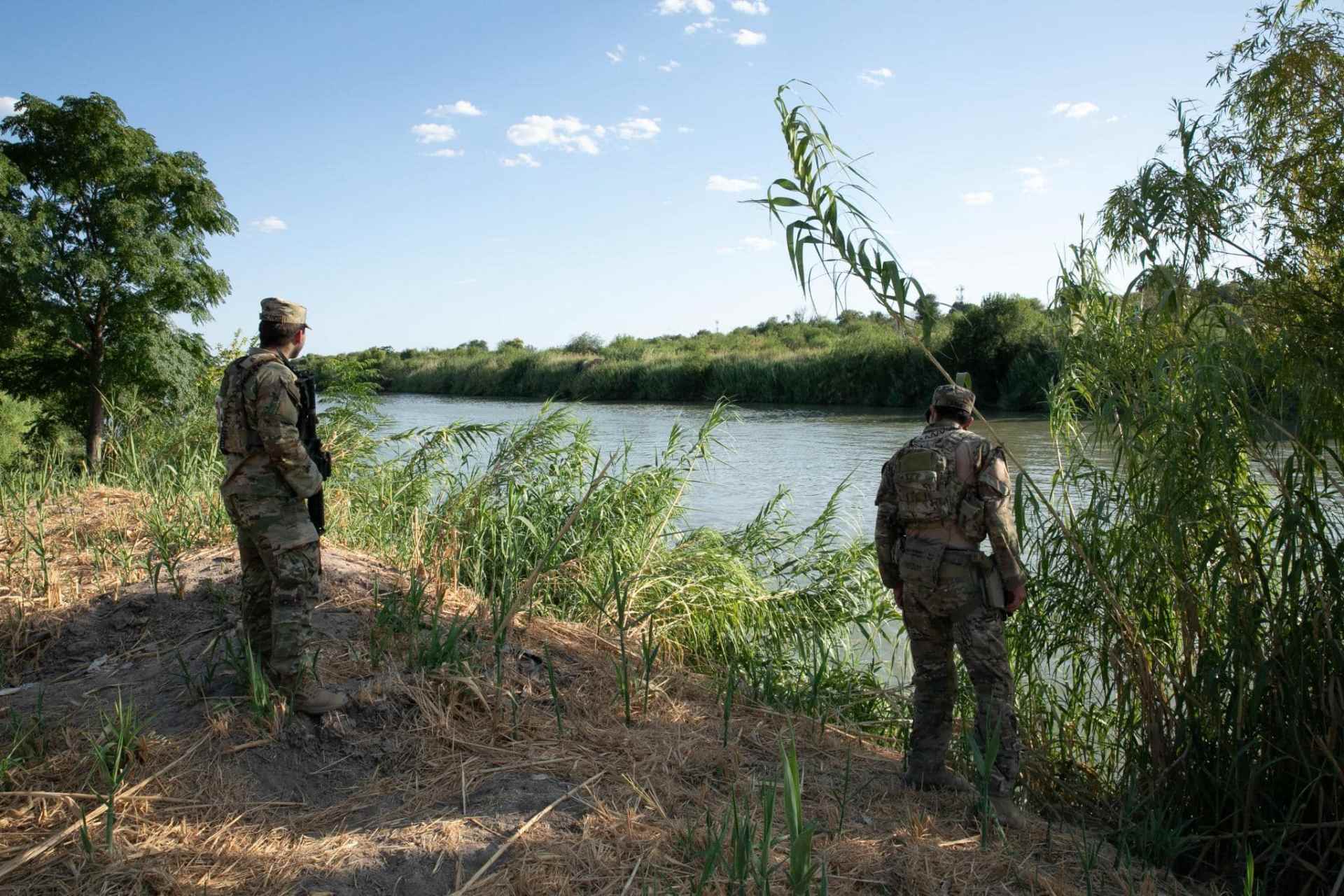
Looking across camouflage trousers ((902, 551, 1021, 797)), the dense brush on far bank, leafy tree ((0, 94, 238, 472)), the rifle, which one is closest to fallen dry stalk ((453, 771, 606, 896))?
camouflage trousers ((902, 551, 1021, 797))

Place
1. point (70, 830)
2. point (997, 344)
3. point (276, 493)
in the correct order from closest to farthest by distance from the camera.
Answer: point (70, 830) < point (276, 493) < point (997, 344)

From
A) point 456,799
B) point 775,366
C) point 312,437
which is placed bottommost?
point 456,799

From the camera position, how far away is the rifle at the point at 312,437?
12.5 ft

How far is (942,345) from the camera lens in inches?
1032

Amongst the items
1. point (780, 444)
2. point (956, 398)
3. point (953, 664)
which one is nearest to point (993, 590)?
point (953, 664)

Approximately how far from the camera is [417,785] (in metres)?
3.27

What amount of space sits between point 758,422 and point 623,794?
1998cm

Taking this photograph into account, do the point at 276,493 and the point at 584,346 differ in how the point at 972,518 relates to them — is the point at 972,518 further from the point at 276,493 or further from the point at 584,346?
the point at 584,346

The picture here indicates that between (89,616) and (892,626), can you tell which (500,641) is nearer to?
(89,616)

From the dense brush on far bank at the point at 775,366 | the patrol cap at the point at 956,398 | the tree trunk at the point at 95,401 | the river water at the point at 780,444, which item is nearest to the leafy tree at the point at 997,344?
the dense brush on far bank at the point at 775,366

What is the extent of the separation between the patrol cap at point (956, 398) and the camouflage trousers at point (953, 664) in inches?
24.5

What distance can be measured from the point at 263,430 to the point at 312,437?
32cm

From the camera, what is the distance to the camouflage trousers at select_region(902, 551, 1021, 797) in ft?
12.0

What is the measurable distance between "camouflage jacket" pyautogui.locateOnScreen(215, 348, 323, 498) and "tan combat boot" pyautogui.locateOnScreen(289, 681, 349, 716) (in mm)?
752
